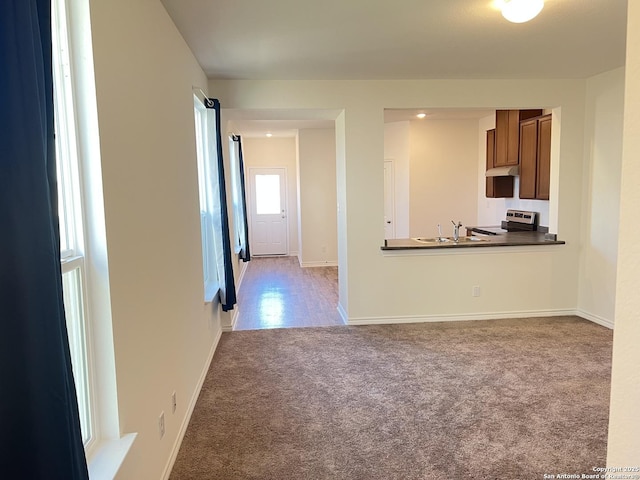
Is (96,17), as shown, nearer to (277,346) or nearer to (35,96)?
(35,96)

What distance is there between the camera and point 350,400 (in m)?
3.03

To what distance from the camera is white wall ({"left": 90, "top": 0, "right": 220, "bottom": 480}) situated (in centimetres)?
167

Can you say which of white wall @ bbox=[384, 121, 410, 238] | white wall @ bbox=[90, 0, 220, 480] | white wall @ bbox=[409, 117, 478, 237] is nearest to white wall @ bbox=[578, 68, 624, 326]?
white wall @ bbox=[409, 117, 478, 237]

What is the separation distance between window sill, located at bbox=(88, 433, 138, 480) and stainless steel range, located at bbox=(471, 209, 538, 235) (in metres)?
5.33

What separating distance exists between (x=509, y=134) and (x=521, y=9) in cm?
384

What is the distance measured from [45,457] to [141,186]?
1.29 m

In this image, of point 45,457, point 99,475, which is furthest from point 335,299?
point 45,457

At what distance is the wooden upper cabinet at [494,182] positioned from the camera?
642 cm

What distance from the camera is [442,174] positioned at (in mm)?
7492

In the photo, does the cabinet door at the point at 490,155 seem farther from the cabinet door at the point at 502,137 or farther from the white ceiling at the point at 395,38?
the white ceiling at the point at 395,38

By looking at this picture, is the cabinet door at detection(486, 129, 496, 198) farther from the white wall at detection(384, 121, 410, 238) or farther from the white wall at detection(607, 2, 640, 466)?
the white wall at detection(607, 2, 640, 466)

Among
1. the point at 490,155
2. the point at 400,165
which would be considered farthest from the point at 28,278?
the point at 400,165

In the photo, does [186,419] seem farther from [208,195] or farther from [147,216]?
[208,195]

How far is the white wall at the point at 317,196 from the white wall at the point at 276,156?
3.89 feet
